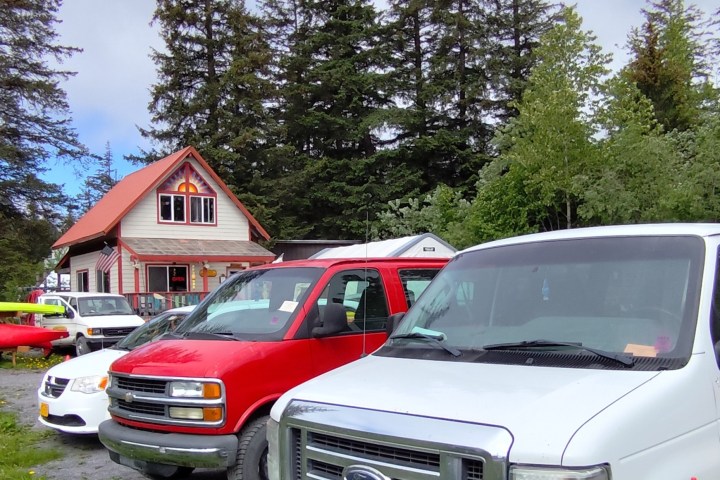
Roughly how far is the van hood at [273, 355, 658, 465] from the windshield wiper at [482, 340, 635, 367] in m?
0.11

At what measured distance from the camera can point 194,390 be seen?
4805mm

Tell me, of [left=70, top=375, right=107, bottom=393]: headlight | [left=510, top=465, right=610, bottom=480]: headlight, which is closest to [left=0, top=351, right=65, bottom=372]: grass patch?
[left=70, top=375, right=107, bottom=393]: headlight

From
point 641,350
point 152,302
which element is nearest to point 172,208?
point 152,302

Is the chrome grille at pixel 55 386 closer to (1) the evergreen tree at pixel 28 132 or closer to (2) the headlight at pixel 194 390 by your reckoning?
(2) the headlight at pixel 194 390

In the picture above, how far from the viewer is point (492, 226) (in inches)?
1005

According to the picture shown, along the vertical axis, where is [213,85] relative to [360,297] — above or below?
above

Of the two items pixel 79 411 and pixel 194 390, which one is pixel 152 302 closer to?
pixel 79 411

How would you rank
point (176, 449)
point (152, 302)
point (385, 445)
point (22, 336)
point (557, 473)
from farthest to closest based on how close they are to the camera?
point (152, 302)
point (22, 336)
point (176, 449)
point (385, 445)
point (557, 473)

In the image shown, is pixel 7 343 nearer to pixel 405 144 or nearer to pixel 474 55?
pixel 405 144

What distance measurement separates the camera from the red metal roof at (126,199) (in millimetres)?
26484

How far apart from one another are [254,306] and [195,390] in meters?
1.14

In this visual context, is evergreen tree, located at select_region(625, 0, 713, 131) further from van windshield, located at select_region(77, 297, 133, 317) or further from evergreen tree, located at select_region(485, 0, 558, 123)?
van windshield, located at select_region(77, 297, 133, 317)

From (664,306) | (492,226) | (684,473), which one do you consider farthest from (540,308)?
(492,226)

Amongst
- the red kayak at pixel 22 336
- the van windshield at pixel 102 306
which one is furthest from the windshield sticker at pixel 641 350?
the van windshield at pixel 102 306
